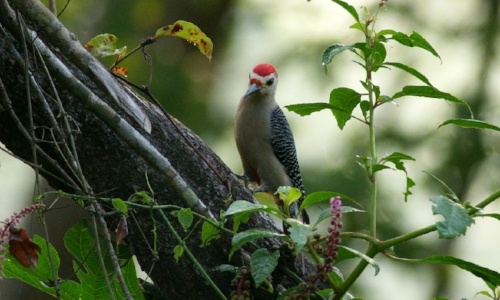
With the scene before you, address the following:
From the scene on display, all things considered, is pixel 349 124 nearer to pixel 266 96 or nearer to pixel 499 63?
pixel 499 63

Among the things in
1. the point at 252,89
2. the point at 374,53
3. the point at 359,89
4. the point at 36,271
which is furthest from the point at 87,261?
the point at 359,89

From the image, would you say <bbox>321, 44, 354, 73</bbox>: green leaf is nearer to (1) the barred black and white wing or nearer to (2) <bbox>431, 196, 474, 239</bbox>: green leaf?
(2) <bbox>431, 196, 474, 239</bbox>: green leaf

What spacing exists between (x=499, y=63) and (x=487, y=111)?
0.79m

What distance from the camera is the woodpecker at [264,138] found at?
4.67 metres

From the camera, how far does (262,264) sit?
2094mm

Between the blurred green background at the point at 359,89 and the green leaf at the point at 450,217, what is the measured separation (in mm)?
4533

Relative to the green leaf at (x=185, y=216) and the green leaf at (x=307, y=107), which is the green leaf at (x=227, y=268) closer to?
the green leaf at (x=185, y=216)

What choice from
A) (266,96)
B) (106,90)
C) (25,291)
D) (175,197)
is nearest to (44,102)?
(106,90)

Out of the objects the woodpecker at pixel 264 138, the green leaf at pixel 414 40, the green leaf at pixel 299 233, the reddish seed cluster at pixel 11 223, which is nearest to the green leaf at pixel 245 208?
the green leaf at pixel 299 233

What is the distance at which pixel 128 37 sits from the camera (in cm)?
803

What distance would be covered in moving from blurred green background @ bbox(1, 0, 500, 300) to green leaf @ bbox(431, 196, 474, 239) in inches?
178

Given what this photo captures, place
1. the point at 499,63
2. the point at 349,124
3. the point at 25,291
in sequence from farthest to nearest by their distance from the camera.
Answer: the point at 499,63 < the point at 349,124 < the point at 25,291

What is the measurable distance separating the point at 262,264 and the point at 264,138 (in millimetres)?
2679

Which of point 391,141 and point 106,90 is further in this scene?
point 391,141
